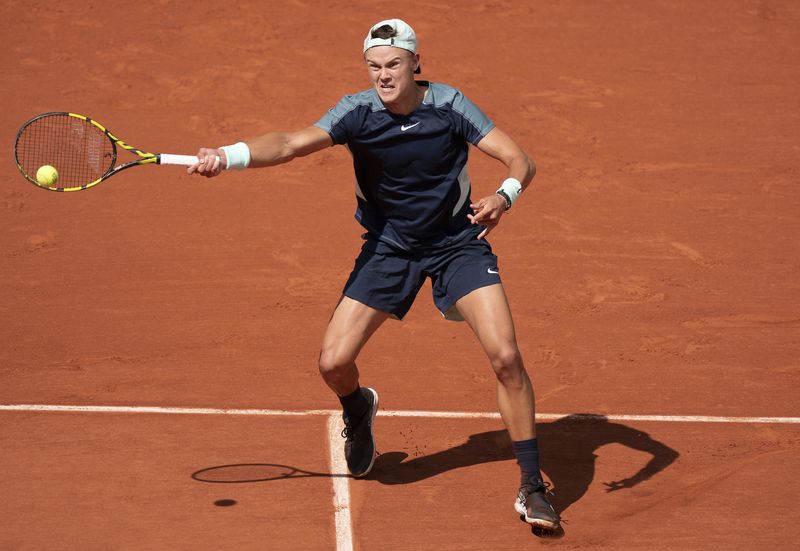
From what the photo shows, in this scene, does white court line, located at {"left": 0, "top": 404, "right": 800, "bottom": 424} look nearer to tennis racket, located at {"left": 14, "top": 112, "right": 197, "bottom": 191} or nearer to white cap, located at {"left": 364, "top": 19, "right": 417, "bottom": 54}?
tennis racket, located at {"left": 14, "top": 112, "right": 197, "bottom": 191}

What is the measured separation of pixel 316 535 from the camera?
20.2 feet

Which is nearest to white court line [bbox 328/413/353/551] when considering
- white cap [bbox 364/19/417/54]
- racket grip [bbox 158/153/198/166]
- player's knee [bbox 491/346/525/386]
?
player's knee [bbox 491/346/525/386]

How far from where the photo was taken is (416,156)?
6270mm

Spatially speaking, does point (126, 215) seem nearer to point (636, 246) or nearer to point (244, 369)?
point (244, 369)

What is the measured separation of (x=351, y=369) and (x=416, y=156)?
1225 mm

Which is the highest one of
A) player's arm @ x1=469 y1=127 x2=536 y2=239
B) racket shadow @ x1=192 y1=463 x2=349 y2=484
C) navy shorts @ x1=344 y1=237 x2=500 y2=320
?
player's arm @ x1=469 y1=127 x2=536 y2=239

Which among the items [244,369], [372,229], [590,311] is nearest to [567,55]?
[590,311]

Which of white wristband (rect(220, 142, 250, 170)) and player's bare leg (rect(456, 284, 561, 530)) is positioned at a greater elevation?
white wristband (rect(220, 142, 250, 170))

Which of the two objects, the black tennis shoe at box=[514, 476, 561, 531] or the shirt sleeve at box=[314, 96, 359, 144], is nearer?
the black tennis shoe at box=[514, 476, 561, 531]

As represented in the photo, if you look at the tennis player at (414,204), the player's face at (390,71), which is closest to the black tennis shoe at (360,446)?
the tennis player at (414,204)

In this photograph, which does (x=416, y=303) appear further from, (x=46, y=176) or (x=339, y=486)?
(x=46, y=176)

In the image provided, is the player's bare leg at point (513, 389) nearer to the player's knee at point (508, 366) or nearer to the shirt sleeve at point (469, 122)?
the player's knee at point (508, 366)

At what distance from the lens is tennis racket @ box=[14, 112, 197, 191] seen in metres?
6.33

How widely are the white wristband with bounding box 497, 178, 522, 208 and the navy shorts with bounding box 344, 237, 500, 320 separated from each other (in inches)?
18.4
